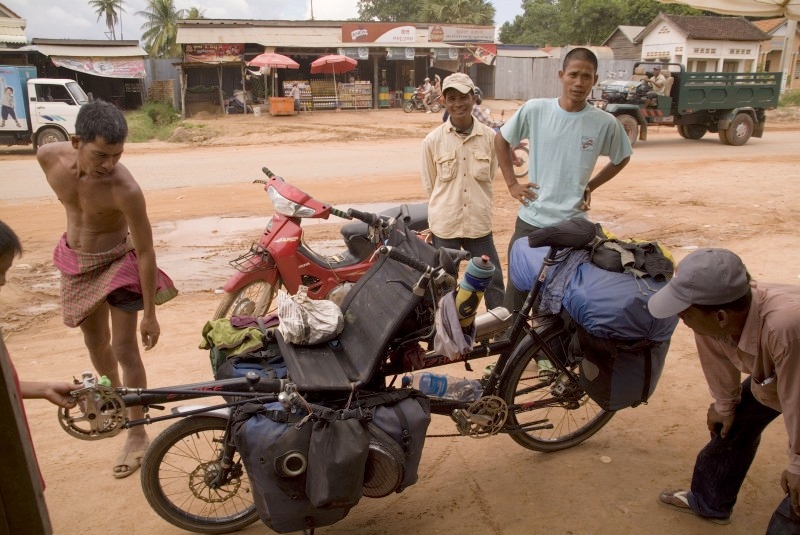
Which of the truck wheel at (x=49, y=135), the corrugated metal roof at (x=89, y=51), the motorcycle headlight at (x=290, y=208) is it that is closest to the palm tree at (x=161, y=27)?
the corrugated metal roof at (x=89, y=51)

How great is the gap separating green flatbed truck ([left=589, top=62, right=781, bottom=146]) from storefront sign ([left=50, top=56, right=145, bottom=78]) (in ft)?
66.8

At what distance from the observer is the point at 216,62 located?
27109 millimetres

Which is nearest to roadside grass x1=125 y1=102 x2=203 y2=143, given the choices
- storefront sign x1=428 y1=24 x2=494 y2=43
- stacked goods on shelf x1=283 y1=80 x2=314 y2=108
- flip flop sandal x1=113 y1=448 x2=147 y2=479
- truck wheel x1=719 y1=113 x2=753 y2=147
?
stacked goods on shelf x1=283 y1=80 x2=314 y2=108

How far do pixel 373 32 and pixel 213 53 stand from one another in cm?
730

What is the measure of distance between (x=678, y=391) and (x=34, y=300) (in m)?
5.79

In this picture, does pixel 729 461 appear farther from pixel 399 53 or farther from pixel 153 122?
pixel 399 53

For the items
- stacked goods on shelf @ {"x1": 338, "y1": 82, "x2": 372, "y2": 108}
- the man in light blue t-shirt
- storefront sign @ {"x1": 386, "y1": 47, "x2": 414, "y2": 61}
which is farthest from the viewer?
storefront sign @ {"x1": 386, "y1": 47, "x2": 414, "y2": 61}

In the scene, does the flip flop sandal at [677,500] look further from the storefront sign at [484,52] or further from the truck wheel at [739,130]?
the storefront sign at [484,52]

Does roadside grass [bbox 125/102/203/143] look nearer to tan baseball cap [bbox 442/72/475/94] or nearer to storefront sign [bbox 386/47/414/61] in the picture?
storefront sign [bbox 386/47/414/61]

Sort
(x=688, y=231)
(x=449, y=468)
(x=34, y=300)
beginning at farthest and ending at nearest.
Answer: (x=688, y=231) → (x=34, y=300) → (x=449, y=468)

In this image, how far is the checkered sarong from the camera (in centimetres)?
350

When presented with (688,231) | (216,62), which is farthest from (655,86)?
(216,62)

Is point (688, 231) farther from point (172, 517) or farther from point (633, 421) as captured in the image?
point (172, 517)

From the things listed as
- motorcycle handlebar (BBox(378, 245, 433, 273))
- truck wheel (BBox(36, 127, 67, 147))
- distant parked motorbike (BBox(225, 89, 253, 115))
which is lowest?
truck wheel (BBox(36, 127, 67, 147))
